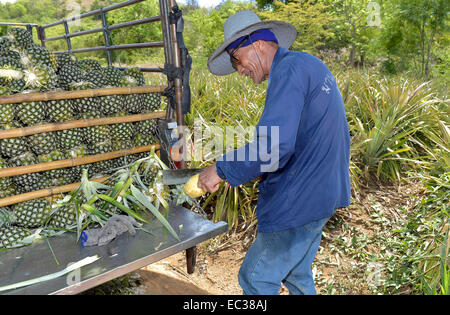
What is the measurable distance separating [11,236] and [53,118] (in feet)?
2.64

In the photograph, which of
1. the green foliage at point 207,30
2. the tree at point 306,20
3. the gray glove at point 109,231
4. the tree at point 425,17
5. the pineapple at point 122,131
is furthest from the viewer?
the green foliage at point 207,30

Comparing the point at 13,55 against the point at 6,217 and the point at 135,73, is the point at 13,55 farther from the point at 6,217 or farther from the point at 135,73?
the point at 6,217

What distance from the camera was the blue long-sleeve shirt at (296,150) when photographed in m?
1.58

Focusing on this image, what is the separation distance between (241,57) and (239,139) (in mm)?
1965

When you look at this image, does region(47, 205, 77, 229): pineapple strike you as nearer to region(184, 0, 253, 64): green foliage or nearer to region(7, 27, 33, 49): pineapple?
region(7, 27, 33, 49): pineapple

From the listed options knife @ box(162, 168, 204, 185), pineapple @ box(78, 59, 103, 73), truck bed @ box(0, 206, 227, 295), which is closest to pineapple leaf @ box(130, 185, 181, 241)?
truck bed @ box(0, 206, 227, 295)

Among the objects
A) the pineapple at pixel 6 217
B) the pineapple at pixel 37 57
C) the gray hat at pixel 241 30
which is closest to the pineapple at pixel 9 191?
the pineapple at pixel 6 217

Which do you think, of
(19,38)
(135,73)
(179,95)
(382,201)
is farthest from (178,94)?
(382,201)

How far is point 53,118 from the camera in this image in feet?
7.27

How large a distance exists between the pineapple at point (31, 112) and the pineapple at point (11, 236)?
69cm

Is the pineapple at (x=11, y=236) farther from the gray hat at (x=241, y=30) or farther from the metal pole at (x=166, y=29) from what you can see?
the gray hat at (x=241, y=30)

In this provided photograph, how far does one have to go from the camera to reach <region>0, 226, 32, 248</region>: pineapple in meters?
1.97

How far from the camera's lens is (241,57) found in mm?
1914
